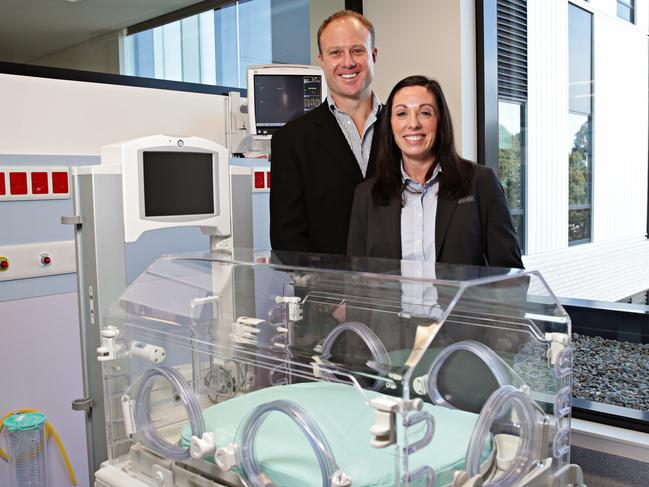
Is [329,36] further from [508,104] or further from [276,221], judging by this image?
[508,104]

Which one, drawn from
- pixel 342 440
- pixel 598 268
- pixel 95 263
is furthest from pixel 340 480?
pixel 598 268

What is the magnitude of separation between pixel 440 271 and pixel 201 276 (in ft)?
2.13

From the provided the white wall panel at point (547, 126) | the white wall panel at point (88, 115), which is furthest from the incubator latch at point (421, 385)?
the white wall panel at point (547, 126)

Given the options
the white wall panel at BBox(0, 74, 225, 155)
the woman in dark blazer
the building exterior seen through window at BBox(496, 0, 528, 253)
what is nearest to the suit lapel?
the woman in dark blazer

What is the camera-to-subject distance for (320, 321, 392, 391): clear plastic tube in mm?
1199

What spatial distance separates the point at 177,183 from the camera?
78.5 inches

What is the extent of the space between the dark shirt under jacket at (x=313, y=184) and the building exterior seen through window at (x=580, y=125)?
87.9 inches

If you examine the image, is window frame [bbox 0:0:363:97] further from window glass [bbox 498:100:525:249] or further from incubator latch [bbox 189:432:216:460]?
incubator latch [bbox 189:432:216:460]

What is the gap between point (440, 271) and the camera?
1.31m

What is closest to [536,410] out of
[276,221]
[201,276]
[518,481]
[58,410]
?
[518,481]

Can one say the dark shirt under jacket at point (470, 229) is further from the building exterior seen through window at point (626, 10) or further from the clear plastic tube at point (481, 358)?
the building exterior seen through window at point (626, 10)

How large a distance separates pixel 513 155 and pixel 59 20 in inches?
106

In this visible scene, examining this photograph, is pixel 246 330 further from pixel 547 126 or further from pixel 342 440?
pixel 547 126

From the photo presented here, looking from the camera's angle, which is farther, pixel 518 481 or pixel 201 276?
pixel 201 276
